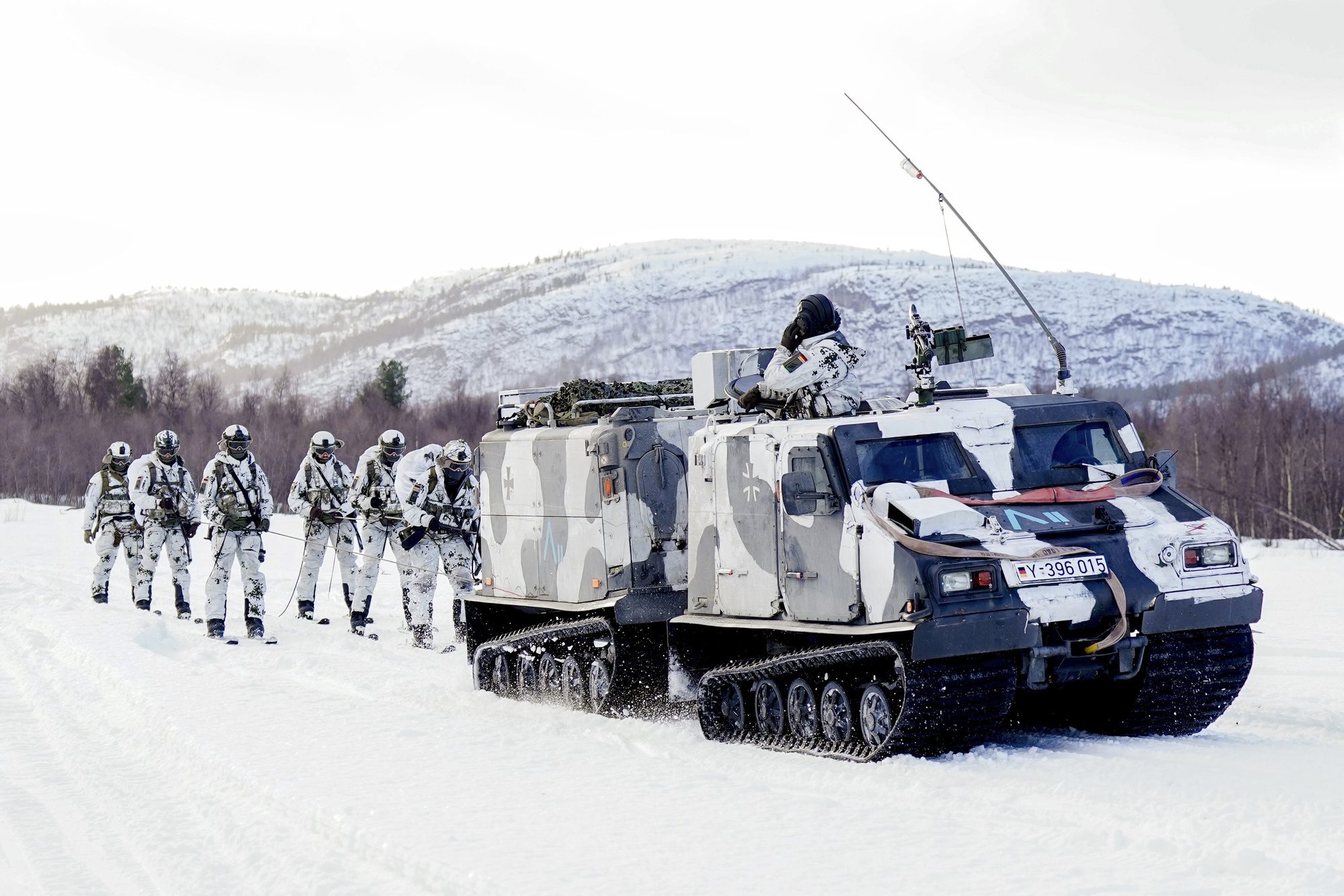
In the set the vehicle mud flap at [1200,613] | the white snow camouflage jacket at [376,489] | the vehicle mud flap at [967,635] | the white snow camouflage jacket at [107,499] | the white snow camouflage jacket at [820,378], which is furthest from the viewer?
the white snow camouflage jacket at [107,499]

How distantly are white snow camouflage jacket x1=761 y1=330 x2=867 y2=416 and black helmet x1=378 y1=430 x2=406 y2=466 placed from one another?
810 cm

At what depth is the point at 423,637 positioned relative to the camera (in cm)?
1608

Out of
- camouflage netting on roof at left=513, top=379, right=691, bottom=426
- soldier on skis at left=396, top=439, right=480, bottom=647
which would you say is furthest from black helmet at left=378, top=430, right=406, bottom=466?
camouflage netting on roof at left=513, top=379, right=691, bottom=426

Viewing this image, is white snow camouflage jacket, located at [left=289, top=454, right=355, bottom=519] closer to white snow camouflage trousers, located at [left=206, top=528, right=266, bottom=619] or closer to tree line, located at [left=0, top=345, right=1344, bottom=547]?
white snow camouflage trousers, located at [left=206, top=528, right=266, bottom=619]

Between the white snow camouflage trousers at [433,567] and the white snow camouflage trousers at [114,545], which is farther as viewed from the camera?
the white snow camouflage trousers at [114,545]

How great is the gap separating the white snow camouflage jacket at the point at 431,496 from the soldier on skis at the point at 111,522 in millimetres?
5475

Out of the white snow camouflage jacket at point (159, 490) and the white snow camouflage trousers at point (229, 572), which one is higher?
the white snow camouflage jacket at point (159, 490)

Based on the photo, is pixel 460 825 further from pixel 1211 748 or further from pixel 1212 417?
pixel 1212 417

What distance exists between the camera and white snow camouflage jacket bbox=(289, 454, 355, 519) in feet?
59.0

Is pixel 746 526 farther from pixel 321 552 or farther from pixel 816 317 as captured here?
pixel 321 552

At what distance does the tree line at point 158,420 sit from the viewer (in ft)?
220

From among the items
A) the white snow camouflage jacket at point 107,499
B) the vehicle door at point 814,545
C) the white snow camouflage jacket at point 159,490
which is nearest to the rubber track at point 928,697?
the vehicle door at point 814,545

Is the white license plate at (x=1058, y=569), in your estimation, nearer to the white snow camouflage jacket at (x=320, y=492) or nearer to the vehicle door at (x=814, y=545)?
the vehicle door at (x=814, y=545)

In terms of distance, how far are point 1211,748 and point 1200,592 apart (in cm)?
90
